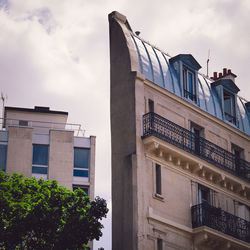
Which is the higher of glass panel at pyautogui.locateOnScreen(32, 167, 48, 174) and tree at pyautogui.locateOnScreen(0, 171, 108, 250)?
glass panel at pyautogui.locateOnScreen(32, 167, 48, 174)

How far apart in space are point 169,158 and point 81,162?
12.9 meters

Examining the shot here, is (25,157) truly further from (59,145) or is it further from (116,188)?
(116,188)

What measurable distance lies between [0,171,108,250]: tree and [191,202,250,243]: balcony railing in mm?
4730

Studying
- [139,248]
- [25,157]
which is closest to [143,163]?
[139,248]

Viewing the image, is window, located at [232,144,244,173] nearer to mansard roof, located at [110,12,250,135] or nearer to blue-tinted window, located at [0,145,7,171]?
mansard roof, located at [110,12,250,135]

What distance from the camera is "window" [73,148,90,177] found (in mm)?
46906

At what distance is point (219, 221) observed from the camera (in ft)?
A: 119

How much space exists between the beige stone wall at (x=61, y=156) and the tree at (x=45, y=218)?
41.2 feet

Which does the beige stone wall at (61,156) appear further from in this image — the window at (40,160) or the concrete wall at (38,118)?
the concrete wall at (38,118)

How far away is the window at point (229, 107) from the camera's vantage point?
42.1 meters

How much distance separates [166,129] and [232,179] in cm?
506

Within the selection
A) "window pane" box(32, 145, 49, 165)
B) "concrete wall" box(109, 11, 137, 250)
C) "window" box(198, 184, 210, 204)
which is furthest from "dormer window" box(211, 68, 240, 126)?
"window pane" box(32, 145, 49, 165)

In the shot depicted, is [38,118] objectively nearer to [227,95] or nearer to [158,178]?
[227,95]

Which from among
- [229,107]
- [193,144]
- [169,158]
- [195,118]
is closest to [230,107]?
[229,107]
